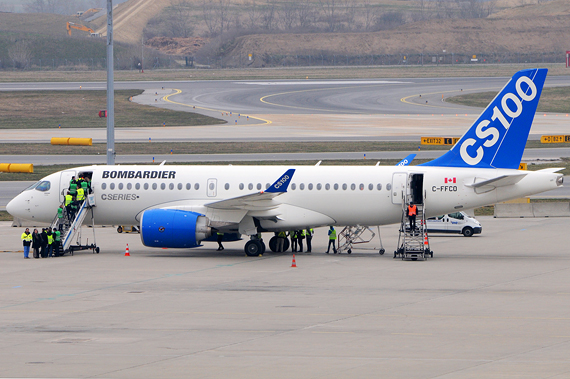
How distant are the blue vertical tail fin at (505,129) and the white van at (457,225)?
7.65 metres

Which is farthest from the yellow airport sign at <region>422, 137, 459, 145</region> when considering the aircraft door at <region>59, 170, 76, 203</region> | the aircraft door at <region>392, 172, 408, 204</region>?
the aircraft door at <region>59, 170, 76, 203</region>

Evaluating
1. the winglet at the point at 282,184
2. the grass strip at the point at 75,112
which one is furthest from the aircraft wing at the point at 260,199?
the grass strip at the point at 75,112

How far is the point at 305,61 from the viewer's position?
160625 mm

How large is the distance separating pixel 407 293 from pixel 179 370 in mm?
10524

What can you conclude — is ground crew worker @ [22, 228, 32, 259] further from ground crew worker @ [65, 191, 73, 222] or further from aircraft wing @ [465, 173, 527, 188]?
aircraft wing @ [465, 173, 527, 188]

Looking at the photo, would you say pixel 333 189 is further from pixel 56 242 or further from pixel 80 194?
pixel 56 242

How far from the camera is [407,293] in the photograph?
24.4m

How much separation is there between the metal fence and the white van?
11905 centimetres

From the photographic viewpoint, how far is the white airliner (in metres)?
32.0

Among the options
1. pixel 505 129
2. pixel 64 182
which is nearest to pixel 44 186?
pixel 64 182

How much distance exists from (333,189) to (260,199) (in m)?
3.66

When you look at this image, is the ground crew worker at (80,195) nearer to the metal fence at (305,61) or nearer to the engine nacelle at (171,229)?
the engine nacelle at (171,229)

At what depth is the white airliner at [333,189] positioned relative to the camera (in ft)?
105

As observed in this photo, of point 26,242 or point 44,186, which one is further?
point 44,186
